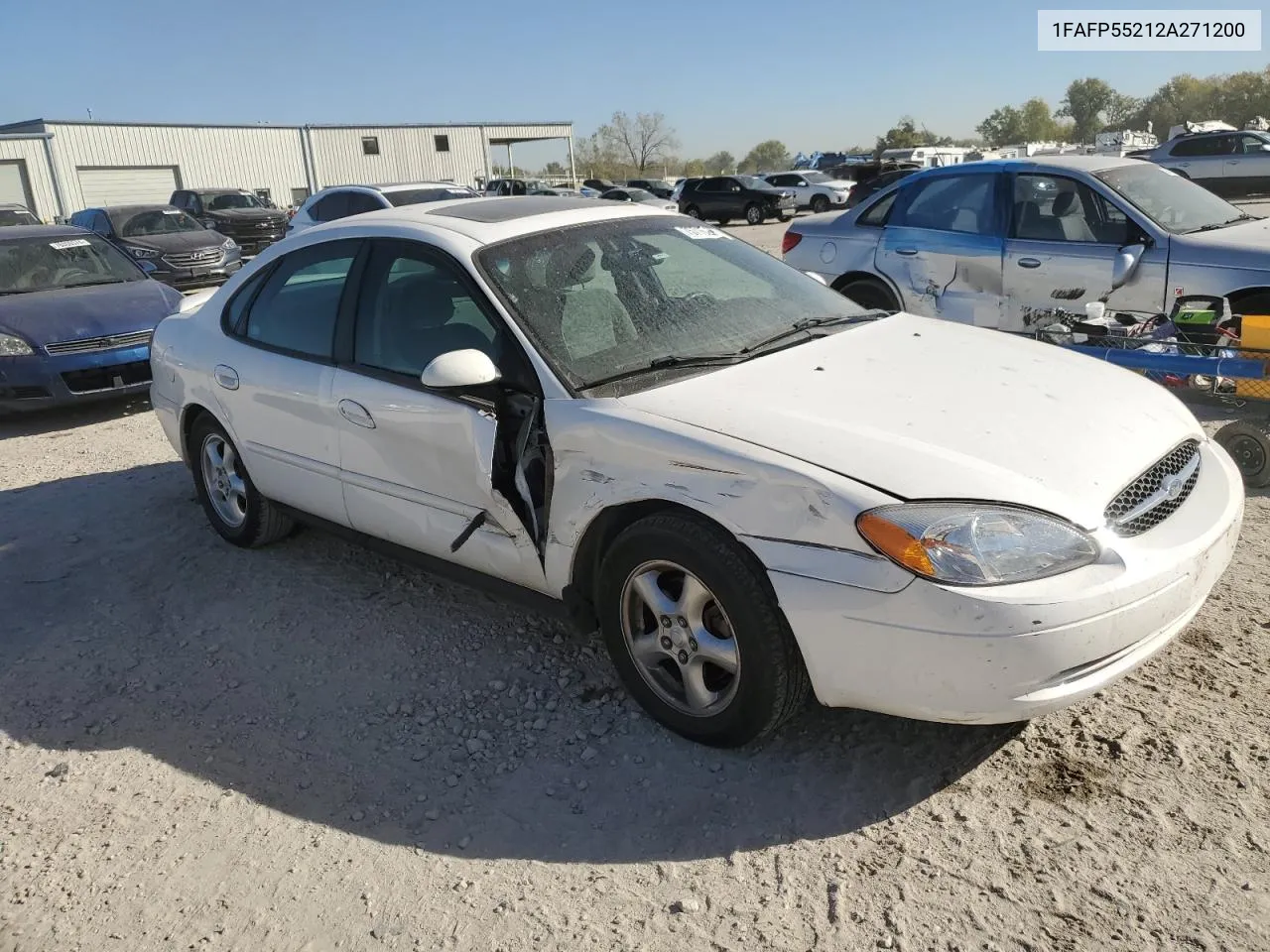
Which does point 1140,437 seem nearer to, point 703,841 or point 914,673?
point 914,673

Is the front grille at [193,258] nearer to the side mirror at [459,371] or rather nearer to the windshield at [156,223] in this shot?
the windshield at [156,223]

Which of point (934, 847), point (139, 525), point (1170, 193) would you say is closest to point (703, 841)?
point (934, 847)

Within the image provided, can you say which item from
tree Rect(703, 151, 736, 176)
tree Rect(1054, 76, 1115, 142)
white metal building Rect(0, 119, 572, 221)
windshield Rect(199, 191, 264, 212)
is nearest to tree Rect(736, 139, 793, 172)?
tree Rect(703, 151, 736, 176)

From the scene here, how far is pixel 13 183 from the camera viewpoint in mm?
38781

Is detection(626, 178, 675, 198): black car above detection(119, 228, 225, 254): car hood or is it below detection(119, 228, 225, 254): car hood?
below

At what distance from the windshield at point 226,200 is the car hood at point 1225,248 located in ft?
74.2

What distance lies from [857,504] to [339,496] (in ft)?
7.70

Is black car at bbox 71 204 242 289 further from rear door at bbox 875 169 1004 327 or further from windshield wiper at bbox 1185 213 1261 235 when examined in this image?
windshield wiper at bbox 1185 213 1261 235

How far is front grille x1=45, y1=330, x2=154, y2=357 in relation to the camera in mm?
7793

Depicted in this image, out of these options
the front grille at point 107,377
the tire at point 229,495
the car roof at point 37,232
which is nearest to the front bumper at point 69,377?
the front grille at point 107,377

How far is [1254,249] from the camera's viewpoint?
20.0ft

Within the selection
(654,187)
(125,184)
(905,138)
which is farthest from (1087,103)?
(125,184)

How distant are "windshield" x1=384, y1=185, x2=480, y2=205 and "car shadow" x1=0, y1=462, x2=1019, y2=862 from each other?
1006 centimetres

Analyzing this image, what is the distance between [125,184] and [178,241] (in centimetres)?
3134
